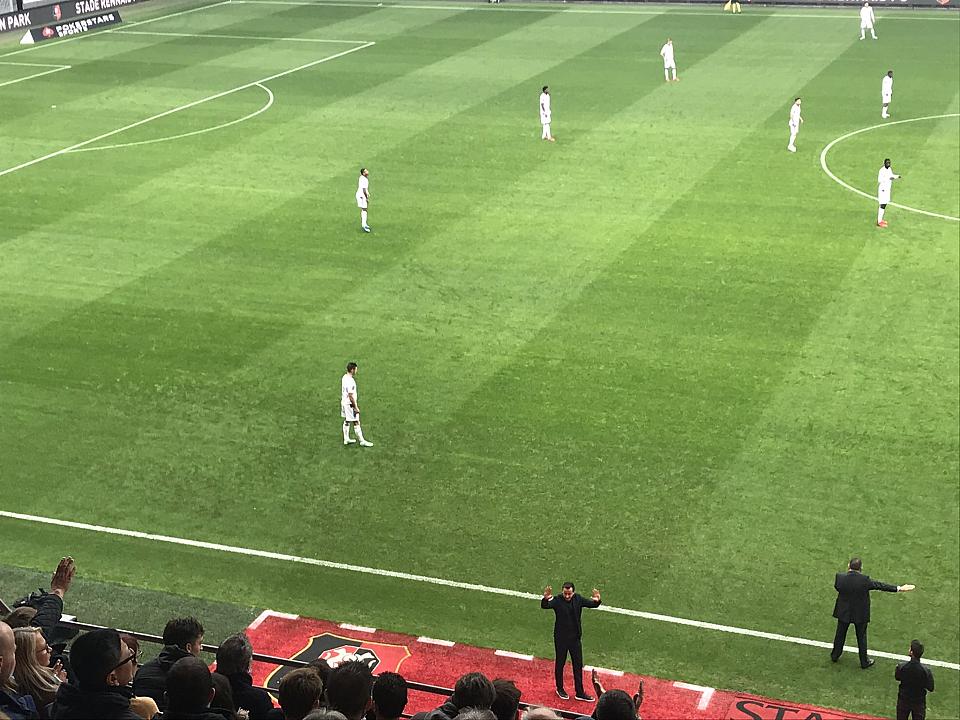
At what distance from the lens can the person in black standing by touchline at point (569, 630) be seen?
645 inches

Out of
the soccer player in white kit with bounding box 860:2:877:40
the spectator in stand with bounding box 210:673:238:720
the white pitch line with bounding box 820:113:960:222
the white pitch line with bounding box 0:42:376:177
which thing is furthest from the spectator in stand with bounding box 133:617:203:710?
the soccer player in white kit with bounding box 860:2:877:40

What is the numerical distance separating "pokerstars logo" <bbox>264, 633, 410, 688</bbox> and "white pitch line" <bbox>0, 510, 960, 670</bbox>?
1.86 meters

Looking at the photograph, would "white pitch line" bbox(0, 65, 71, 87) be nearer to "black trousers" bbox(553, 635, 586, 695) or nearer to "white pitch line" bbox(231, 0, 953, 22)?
"white pitch line" bbox(231, 0, 953, 22)

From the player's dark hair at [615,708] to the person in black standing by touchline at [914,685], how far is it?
6.81 meters

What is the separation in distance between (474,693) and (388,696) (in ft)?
2.07

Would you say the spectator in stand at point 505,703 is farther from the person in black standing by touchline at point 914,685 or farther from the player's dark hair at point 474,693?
the person in black standing by touchline at point 914,685

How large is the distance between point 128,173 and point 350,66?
15.6 m

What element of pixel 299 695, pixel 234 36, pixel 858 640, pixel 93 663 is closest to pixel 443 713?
pixel 299 695

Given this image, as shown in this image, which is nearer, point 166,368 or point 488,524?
point 488,524

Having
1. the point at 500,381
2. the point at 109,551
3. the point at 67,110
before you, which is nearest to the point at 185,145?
the point at 67,110

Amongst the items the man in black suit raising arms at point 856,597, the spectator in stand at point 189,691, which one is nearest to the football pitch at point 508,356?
the man in black suit raising arms at point 856,597

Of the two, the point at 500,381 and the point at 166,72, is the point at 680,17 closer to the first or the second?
the point at 166,72

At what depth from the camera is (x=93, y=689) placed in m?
9.34

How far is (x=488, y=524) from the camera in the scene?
2078 cm
